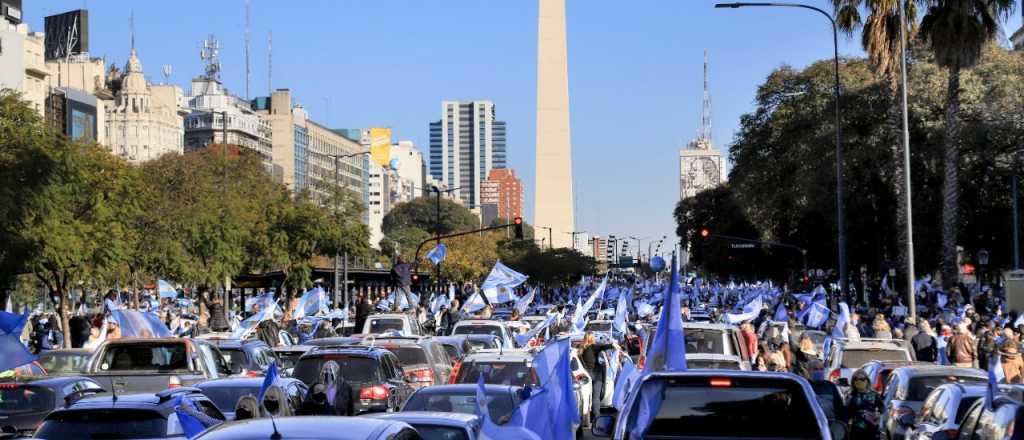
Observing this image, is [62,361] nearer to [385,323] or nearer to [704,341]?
[704,341]

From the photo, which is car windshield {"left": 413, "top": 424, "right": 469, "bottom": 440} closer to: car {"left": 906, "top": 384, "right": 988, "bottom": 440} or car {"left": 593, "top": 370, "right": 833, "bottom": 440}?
car {"left": 593, "top": 370, "right": 833, "bottom": 440}

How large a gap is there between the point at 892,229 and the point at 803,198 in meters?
4.29

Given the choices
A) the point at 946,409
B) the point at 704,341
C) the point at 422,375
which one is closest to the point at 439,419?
the point at 946,409

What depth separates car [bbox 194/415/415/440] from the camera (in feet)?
23.9

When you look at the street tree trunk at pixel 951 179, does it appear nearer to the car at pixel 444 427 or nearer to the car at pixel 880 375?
the car at pixel 880 375

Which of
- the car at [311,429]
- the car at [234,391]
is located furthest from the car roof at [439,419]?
the car at [234,391]

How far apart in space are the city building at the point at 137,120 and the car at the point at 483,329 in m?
121

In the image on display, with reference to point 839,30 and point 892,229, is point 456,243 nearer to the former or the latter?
point 892,229

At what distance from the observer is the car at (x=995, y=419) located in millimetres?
10438

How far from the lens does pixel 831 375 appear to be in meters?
22.3

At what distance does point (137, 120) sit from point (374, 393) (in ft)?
458

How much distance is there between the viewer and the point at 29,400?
16.4 m

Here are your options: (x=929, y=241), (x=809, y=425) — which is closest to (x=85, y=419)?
(x=809, y=425)

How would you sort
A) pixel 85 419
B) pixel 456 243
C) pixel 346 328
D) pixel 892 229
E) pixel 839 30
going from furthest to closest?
pixel 456 243, pixel 892 229, pixel 839 30, pixel 346 328, pixel 85 419
